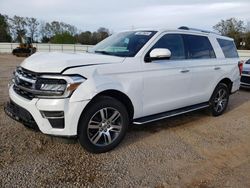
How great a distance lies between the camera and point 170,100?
4.64m

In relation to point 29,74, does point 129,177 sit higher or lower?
lower

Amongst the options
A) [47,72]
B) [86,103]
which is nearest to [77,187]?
[86,103]

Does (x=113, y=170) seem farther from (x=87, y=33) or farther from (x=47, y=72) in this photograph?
(x=87, y=33)

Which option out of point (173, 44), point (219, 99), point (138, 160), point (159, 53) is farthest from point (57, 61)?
point (219, 99)

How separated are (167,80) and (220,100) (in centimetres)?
219

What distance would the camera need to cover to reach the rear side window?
5.97 meters

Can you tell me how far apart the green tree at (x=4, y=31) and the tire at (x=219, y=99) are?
174ft

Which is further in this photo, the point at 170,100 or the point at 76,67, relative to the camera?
the point at 170,100

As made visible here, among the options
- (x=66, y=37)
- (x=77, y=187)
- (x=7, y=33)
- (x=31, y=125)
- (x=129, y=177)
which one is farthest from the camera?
(x=7, y=33)

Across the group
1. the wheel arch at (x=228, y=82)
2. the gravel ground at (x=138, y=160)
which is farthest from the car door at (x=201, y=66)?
the gravel ground at (x=138, y=160)

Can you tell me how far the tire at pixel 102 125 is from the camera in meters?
3.59

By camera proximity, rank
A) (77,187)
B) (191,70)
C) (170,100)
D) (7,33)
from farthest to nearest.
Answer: (7,33) < (191,70) < (170,100) < (77,187)

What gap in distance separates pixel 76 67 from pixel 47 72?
0.37 metres

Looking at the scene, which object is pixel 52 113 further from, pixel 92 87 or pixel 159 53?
pixel 159 53
